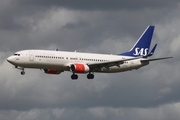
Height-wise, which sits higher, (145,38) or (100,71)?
(145,38)

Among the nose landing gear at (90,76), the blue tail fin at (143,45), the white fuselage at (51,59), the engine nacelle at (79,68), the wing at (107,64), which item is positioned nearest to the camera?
the white fuselage at (51,59)

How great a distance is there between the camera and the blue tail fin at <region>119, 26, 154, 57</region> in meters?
161

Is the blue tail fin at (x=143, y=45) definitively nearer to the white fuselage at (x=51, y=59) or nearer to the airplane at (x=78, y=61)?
the airplane at (x=78, y=61)

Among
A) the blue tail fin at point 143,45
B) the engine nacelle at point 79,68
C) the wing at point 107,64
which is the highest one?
the blue tail fin at point 143,45

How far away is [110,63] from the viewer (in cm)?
14775

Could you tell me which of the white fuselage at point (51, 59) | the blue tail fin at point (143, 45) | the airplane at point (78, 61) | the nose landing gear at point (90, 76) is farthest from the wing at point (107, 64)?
the blue tail fin at point (143, 45)

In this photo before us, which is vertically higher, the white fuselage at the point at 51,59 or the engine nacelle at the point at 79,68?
the white fuselage at the point at 51,59

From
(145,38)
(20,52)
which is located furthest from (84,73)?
(145,38)

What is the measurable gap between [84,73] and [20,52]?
1332 cm

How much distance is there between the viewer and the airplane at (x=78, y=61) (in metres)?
142

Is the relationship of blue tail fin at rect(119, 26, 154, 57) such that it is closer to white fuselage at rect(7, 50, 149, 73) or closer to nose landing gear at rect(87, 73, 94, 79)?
nose landing gear at rect(87, 73, 94, 79)

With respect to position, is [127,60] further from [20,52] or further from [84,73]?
[20,52]

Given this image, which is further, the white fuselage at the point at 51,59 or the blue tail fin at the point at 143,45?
the blue tail fin at the point at 143,45

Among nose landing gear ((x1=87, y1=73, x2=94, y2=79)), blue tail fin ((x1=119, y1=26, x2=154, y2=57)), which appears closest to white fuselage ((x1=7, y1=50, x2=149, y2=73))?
nose landing gear ((x1=87, y1=73, x2=94, y2=79))
